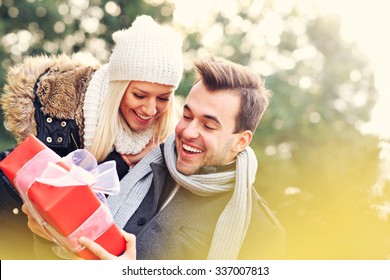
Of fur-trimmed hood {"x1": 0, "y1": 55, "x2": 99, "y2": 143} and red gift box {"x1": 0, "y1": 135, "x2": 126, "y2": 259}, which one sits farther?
fur-trimmed hood {"x1": 0, "y1": 55, "x2": 99, "y2": 143}

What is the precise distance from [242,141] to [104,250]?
48 cm

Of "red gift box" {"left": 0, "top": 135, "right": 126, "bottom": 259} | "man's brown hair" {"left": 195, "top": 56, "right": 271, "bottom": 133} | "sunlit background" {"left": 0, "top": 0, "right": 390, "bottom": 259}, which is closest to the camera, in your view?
"red gift box" {"left": 0, "top": 135, "right": 126, "bottom": 259}

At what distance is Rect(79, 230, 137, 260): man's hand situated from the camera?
3.76ft

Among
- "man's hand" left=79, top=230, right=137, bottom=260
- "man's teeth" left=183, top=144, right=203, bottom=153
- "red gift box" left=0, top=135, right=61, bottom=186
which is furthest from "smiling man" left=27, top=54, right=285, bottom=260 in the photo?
"red gift box" left=0, top=135, right=61, bottom=186

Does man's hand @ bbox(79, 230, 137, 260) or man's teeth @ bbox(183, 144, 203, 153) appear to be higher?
man's teeth @ bbox(183, 144, 203, 153)

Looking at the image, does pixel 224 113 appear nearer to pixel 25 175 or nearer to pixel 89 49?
pixel 25 175

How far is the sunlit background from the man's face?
12.6 inches

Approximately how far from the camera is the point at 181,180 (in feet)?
4.66

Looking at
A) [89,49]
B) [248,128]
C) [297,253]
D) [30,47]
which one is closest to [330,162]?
[297,253]

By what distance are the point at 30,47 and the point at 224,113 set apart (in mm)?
858

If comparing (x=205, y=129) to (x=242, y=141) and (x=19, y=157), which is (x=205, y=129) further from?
(x=19, y=157)

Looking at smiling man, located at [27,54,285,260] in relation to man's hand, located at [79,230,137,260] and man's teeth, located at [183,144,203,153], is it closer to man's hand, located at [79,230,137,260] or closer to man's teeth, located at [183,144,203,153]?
man's teeth, located at [183,144,203,153]

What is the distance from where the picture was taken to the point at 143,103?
1473 millimetres
